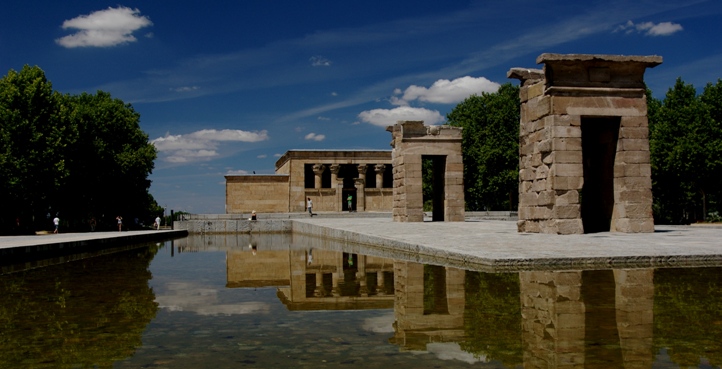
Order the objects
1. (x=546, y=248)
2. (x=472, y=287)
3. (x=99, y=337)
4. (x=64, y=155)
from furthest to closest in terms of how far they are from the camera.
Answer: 1. (x=64, y=155)
2. (x=546, y=248)
3. (x=472, y=287)
4. (x=99, y=337)

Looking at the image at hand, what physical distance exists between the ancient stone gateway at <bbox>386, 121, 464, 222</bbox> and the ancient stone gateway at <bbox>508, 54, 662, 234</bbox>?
10.1 meters

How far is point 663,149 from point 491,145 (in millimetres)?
12205

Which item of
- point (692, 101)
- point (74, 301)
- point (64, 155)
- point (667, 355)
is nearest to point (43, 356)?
point (74, 301)

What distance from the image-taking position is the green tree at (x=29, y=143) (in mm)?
30625

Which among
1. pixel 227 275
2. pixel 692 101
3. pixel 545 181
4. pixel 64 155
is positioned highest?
pixel 692 101

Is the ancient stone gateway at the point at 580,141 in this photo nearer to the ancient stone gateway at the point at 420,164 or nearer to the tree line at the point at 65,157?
the ancient stone gateway at the point at 420,164

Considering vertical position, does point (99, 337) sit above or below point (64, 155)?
below

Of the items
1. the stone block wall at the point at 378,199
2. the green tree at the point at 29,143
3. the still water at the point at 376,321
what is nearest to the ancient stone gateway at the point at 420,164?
the green tree at the point at 29,143

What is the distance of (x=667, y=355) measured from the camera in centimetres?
390

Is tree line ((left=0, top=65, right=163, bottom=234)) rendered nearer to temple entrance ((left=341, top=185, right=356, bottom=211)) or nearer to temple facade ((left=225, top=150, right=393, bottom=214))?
temple facade ((left=225, top=150, right=393, bottom=214))

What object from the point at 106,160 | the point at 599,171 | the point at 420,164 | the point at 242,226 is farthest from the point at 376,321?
the point at 106,160

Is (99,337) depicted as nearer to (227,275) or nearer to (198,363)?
(198,363)

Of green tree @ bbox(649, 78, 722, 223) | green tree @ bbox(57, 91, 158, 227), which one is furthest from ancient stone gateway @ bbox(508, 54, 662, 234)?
green tree @ bbox(57, 91, 158, 227)

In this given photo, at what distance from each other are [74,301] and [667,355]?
5.73 m
